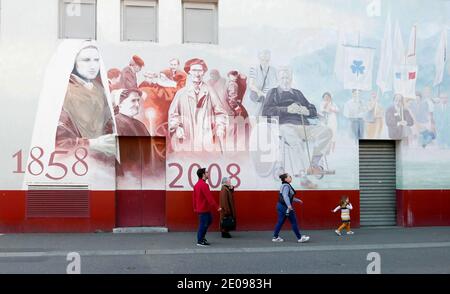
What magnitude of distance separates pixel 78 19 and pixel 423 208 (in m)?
11.0

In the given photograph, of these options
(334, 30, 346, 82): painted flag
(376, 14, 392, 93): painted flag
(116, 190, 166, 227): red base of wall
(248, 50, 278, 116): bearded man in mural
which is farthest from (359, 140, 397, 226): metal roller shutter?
(116, 190, 166, 227): red base of wall

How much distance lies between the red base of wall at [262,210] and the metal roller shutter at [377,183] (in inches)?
21.1

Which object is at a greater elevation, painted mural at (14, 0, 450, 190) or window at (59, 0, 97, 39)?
window at (59, 0, 97, 39)

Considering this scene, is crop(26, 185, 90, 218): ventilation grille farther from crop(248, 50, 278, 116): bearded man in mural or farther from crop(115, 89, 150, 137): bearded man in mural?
crop(248, 50, 278, 116): bearded man in mural

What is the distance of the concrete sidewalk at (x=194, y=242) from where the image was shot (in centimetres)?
1112

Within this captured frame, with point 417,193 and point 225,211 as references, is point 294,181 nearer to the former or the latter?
point 225,211

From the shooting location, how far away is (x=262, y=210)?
45.9ft

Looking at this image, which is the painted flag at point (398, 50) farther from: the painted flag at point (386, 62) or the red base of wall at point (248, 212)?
the red base of wall at point (248, 212)

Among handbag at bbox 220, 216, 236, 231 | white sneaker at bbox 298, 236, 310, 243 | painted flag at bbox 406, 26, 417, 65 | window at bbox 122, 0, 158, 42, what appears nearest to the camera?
white sneaker at bbox 298, 236, 310, 243

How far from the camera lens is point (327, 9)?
14.5 m

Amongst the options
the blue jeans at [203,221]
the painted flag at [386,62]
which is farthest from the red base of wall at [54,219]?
the painted flag at [386,62]

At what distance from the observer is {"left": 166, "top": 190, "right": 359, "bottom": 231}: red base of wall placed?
13.7 meters

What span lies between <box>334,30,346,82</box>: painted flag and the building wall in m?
0.06

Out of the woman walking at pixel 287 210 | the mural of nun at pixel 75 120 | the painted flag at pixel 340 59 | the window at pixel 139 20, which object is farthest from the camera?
the painted flag at pixel 340 59
